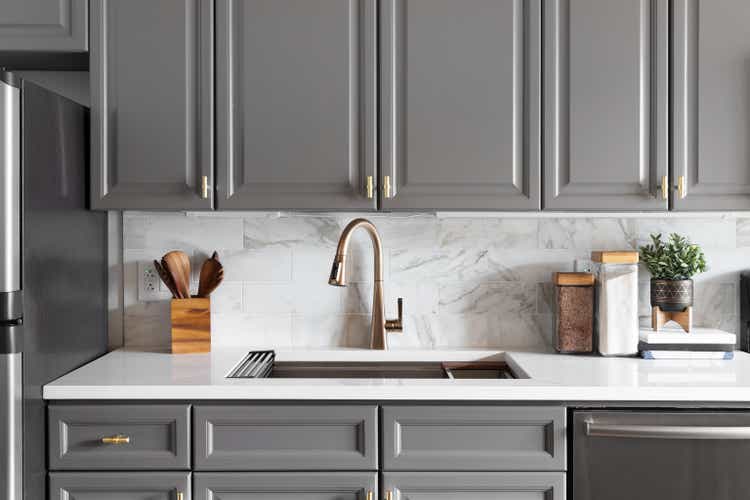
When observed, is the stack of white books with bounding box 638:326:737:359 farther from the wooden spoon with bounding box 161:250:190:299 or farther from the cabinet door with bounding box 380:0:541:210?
the wooden spoon with bounding box 161:250:190:299

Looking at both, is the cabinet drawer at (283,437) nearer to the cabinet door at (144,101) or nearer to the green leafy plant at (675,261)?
the cabinet door at (144,101)

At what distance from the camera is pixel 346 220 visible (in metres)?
2.38

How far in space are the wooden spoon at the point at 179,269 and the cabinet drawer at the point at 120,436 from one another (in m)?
0.56

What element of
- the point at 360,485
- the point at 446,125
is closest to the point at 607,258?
the point at 446,125

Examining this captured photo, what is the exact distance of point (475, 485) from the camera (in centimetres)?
174

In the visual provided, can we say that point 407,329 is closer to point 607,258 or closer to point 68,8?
point 607,258

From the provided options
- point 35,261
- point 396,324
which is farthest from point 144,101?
point 396,324

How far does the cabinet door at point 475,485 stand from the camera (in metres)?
1.74

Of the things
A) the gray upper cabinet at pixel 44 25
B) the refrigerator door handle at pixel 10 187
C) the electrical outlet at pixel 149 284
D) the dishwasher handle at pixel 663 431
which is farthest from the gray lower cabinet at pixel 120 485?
the gray upper cabinet at pixel 44 25

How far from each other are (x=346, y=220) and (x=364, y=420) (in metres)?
0.85

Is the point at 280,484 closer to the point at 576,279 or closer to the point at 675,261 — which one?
the point at 576,279

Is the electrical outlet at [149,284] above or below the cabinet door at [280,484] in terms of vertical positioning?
above

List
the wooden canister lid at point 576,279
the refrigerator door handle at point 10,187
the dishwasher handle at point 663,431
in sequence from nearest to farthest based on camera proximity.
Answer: the refrigerator door handle at point 10,187, the dishwasher handle at point 663,431, the wooden canister lid at point 576,279

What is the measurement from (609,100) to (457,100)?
46cm
